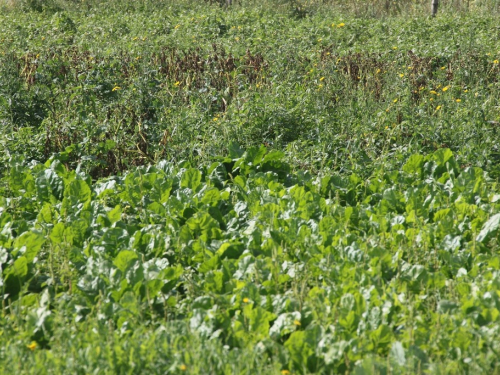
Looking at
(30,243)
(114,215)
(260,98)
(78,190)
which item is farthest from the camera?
(260,98)

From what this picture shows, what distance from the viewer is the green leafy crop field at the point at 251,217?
10.1ft

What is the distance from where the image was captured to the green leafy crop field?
309cm

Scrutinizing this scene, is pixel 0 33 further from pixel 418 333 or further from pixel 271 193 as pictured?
pixel 418 333

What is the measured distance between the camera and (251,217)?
468 centimetres

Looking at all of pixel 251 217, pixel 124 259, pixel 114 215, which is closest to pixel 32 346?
pixel 124 259

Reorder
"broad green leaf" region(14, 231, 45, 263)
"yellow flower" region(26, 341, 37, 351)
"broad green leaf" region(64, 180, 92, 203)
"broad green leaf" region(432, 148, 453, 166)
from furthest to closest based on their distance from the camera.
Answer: "broad green leaf" region(432, 148, 453, 166) < "broad green leaf" region(64, 180, 92, 203) < "broad green leaf" region(14, 231, 45, 263) < "yellow flower" region(26, 341, 37, 351)

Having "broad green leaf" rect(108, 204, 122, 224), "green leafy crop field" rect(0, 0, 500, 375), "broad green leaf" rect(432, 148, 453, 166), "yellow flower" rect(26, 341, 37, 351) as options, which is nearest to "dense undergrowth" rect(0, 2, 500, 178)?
"green leafy crop field" rect(0, 0, 500, 375)

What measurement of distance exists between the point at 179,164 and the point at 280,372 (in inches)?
115

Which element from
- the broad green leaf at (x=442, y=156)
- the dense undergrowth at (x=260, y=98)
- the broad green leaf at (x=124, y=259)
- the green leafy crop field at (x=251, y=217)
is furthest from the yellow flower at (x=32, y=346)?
the broad green leaf at (x=442, y=156)

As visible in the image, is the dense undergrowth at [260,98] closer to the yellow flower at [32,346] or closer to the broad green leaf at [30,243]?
the broad green leaf at [30,243]

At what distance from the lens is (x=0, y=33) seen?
1273cm

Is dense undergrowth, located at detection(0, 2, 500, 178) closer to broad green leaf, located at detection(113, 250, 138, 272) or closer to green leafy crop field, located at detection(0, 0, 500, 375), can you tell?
green leafy crop field, located at detection(0, 0, 500, 375)

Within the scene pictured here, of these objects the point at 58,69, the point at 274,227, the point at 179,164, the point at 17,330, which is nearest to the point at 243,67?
the point at 58,69

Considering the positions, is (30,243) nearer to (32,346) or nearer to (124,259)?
(124,259)
